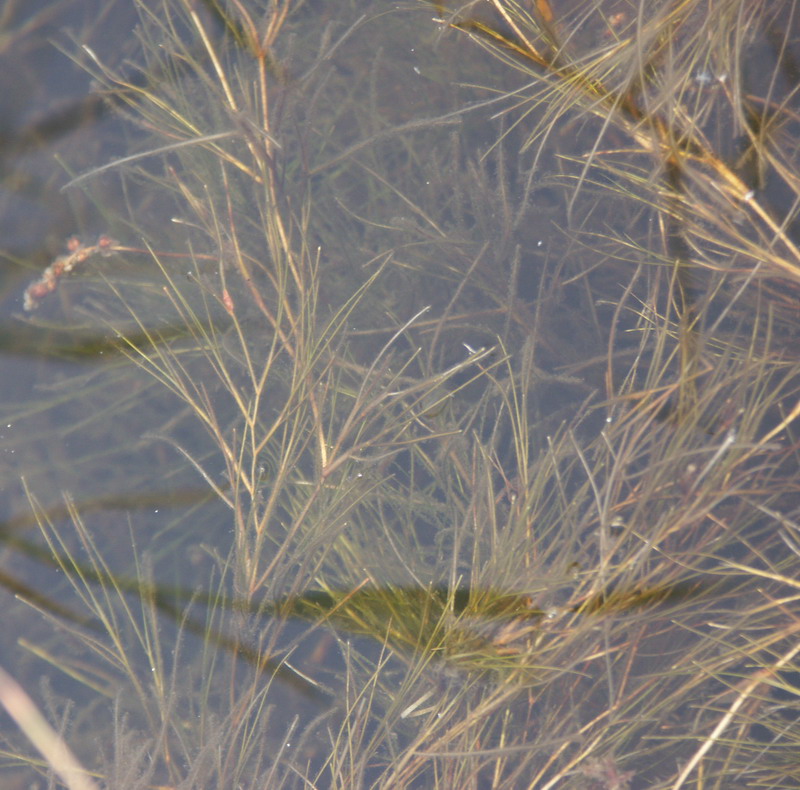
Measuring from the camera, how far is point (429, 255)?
184 centimetres

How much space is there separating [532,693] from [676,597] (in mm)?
363

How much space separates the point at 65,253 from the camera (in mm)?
1827

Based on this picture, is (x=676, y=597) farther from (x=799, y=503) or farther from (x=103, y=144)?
(x=103, y=144)

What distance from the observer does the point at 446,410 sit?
165cm

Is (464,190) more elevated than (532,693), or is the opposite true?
(464,190)

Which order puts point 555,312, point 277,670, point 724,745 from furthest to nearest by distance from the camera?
point 555,312, point 277,670, point 724,745

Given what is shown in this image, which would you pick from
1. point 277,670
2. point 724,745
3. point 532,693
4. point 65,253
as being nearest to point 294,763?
point 277,670

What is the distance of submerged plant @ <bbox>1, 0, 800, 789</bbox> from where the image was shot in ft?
4.65

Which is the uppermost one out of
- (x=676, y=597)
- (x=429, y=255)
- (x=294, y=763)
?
(x=429, y=255)

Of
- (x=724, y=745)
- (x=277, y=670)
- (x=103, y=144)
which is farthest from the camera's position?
(x=103, y=144)

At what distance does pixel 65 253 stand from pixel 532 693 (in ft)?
5.13

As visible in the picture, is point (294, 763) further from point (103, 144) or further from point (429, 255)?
point (103, 144)

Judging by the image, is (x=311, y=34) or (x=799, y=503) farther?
(x=311, y=34)

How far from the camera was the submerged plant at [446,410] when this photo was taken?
142 cm
